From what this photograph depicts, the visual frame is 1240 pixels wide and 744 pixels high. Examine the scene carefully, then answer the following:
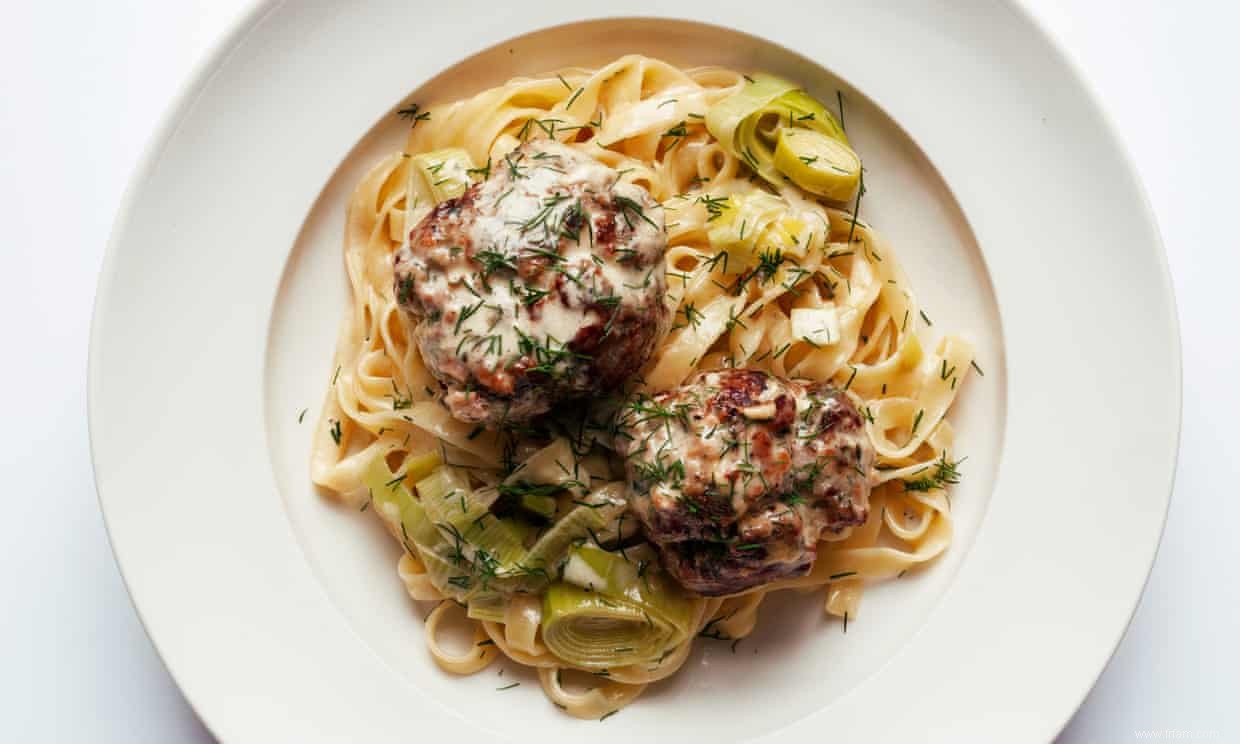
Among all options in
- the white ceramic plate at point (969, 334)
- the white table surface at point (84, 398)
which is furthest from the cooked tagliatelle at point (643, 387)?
the white table surface at point (84, 398)

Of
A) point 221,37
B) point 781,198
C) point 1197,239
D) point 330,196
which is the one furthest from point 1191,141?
point 221,37

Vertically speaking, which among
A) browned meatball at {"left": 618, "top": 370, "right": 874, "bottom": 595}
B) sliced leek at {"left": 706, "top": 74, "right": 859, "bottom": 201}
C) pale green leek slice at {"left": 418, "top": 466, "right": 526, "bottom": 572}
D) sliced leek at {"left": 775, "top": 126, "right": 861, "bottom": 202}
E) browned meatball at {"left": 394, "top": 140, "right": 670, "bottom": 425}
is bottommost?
pale green leek slice at {"left": 418, "top": 466, "right": 526, "bottom": 572}

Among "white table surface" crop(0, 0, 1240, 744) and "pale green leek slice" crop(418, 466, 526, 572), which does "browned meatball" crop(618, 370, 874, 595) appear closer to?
"pale green leek slice" crop(418, 466, 526, 572)

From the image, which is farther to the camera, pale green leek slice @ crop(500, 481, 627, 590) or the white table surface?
the white table surface

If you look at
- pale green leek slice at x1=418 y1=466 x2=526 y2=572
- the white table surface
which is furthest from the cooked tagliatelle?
the white table surface

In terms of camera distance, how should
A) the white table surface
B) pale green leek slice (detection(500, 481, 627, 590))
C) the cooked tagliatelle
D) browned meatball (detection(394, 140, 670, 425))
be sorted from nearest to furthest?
browned meatball (detection(394, 140, 670, 425))
the cooked tagliatelle
pale green leek slice (detection(500, 481, 627, 590))
the white table surface

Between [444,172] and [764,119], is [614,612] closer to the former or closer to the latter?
[444,172]

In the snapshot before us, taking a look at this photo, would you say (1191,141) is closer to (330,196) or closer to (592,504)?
(592,504)
